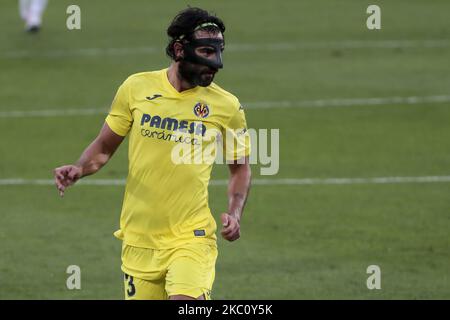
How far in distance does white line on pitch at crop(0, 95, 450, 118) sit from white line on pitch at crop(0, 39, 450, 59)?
4.12 m

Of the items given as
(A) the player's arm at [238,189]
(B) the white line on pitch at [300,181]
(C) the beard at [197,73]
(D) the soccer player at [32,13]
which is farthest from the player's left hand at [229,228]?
(D) the soccer player at [32,13]

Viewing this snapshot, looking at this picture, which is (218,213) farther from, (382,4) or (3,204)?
(382,4)

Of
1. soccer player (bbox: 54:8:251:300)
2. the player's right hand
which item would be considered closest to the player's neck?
soccer player (bbox: 54:8:251:300)

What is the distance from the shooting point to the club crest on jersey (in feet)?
29.6

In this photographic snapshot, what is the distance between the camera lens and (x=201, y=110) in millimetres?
9031

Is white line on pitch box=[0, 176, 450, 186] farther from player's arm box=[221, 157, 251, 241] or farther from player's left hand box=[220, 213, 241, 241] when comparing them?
player's left hand box=[220, 213, 241, 241]

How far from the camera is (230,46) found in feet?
85.4

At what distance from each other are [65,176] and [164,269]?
0.96 meters

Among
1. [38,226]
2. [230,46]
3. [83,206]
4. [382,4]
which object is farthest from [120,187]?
[382,4]

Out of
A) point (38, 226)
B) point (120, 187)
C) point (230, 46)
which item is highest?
point (230, 46)

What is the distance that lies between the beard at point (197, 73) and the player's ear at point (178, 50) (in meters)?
0.04

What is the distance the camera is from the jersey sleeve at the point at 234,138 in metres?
9.20

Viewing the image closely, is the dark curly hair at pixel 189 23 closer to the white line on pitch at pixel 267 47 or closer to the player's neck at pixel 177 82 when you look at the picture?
the player's neck at pixel 177 82

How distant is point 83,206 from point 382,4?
48.8 ft
